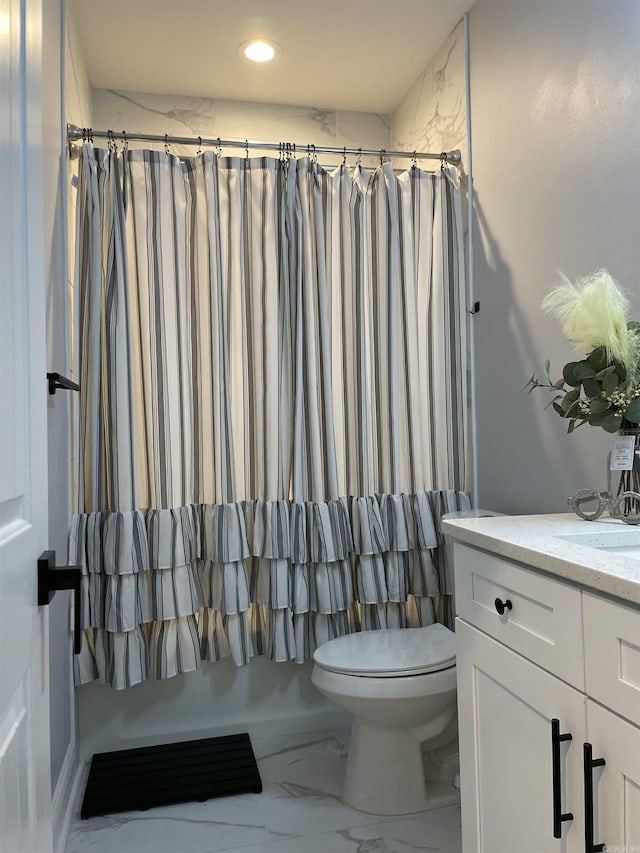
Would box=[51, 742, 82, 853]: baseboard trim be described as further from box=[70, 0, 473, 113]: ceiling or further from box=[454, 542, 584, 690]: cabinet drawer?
box=[70, 0, 473, 113]: ceiling

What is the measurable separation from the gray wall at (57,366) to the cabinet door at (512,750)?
1083mm

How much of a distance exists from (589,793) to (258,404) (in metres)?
1.55

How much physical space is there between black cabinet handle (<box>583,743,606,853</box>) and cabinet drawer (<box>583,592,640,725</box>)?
8cm

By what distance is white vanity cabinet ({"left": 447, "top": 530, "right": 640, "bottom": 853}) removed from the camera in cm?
87

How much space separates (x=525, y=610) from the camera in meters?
1.11

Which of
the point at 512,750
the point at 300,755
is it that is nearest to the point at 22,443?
the point at 512,750

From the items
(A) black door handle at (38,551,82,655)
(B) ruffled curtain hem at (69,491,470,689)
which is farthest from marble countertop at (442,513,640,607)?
(B) ruffled curtain hem at (69,491,470,689)

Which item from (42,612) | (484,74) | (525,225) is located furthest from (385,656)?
(484,74)

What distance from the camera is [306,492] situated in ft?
7.26

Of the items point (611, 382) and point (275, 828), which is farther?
point (275, 828)

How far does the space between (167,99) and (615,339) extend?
218 centimetres

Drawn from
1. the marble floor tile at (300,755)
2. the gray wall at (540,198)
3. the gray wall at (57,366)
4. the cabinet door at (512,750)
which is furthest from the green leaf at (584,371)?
the marble floor tile at (300,755)

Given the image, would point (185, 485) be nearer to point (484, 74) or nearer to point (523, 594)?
point (523, 594)

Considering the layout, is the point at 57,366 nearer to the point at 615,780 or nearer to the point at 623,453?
the point at 623,453
